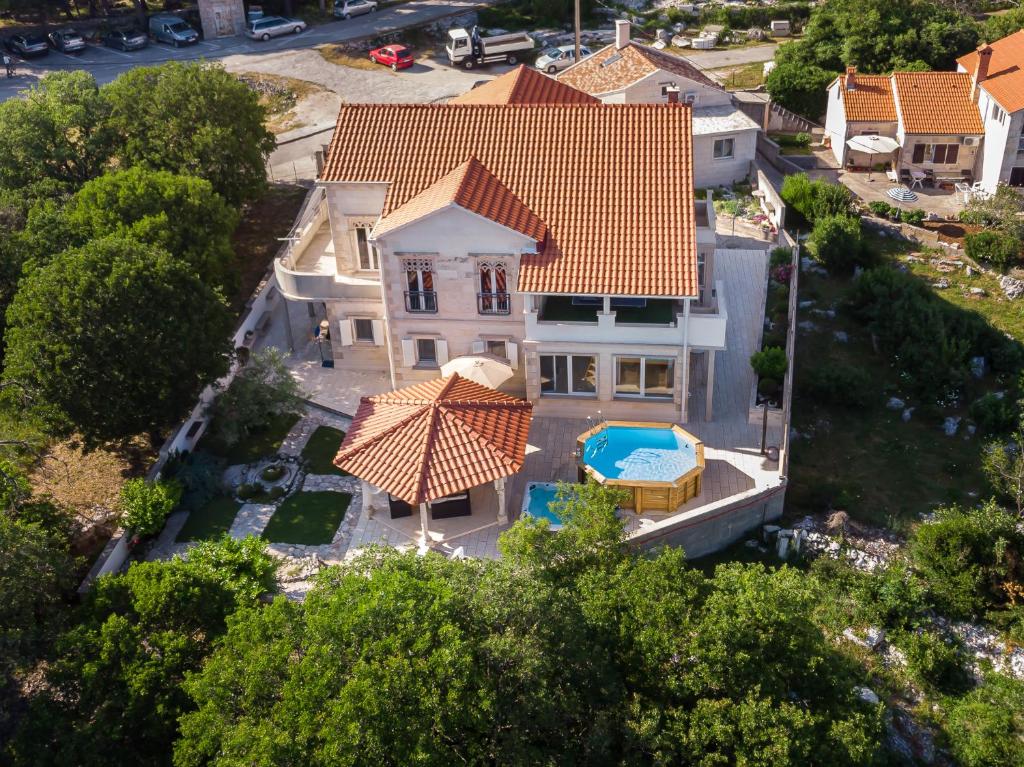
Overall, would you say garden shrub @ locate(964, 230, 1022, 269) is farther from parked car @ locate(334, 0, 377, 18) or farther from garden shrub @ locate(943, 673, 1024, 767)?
parked car @ locate(334, 0, 377, 18)

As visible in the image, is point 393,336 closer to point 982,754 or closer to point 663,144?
point 663,144

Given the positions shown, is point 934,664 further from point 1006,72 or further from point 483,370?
point 1006,72

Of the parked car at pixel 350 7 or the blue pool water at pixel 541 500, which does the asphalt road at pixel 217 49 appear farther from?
the blue pool water at pixel 541 500

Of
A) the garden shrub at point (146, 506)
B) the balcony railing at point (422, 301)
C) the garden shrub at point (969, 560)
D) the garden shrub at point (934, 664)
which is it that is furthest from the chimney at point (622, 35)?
the garden shrub at point (934, 664)

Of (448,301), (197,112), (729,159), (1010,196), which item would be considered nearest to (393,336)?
(448,301)

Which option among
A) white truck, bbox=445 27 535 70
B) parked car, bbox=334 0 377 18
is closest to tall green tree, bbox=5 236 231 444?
white truck, bbox=445 27 535 70
